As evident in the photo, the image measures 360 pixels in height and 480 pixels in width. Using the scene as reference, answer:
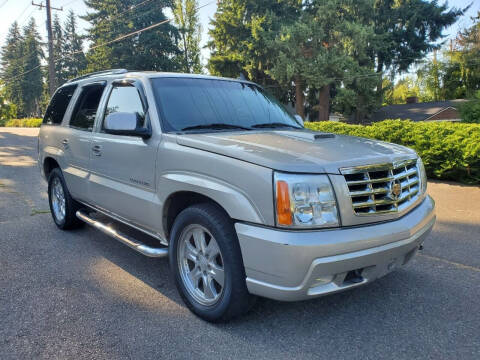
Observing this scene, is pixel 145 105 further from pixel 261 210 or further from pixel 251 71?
pixel 251 71

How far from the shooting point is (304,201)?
2418 millimetres

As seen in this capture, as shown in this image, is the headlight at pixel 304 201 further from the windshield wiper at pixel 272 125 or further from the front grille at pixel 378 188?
the windshield wiper at pixel 272 125

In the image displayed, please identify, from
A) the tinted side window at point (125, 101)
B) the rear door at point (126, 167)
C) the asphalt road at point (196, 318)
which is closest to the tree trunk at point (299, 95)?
the asphalt road at point (196, 318)

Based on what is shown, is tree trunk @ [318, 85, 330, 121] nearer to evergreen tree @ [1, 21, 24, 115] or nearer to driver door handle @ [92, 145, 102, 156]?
driver door handle @ [92, 145, 102, 156]

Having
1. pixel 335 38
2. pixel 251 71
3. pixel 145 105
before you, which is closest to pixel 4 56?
pixel 251 71

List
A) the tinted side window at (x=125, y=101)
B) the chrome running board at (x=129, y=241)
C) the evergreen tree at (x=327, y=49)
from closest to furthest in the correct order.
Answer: the chrome running board at (x=129, y=241) < the tinted side window at (x=125, y=101) < the evergreen tree at (x=327, y=49)

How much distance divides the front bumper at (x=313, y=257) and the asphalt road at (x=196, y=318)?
437 millimetres

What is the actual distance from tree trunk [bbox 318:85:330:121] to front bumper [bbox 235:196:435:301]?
97.4ft

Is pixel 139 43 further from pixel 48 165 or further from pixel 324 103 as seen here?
pixel 48 165

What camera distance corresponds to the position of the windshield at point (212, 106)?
345 cm

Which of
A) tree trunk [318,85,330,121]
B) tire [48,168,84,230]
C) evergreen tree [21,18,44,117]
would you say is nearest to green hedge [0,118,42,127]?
evergreen tree [21,18,44,117]

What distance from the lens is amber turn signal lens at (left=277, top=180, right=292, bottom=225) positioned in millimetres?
2391

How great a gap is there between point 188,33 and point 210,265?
1805 inches

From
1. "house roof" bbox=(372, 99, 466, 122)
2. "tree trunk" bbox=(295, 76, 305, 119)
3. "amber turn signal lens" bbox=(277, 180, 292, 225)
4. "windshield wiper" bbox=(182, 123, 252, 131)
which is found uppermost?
"tree trunk" bbox=(295, 76, 305, 119)
